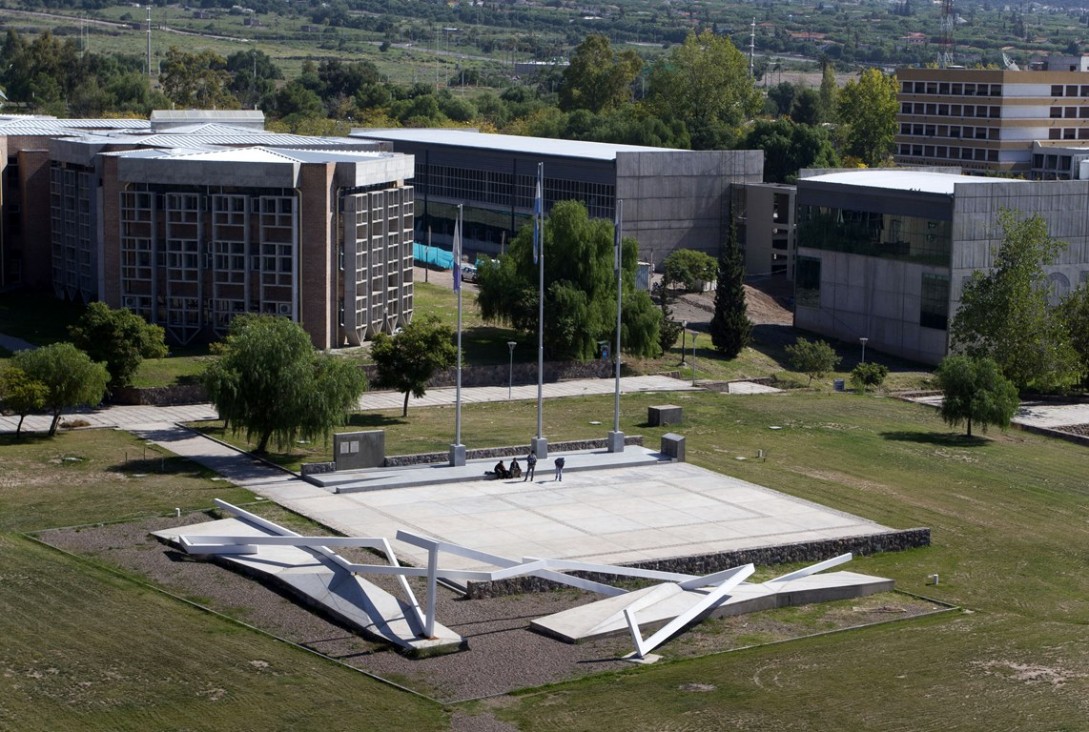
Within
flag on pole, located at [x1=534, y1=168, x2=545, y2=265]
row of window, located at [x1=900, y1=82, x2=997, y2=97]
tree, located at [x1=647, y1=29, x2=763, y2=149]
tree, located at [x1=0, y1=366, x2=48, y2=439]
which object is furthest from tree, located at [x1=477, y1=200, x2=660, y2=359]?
row of window, located at [x1=900, y1=82, x2=997, y2=97]

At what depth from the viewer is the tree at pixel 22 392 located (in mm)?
67250

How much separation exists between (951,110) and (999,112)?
8.08 metres

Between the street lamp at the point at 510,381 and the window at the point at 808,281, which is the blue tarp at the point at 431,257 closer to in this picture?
the window at the point at 808,281

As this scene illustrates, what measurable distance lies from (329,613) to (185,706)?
26.1 ft

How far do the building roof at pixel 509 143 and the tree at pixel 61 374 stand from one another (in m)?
57.9

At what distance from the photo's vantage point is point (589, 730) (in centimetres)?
3881

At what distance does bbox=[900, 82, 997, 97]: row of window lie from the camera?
17275 centimetres

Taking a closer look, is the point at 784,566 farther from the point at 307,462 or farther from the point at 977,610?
the point at 307,462

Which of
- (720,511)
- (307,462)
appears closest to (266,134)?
(307,462)

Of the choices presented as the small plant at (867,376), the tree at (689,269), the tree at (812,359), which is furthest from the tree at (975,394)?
the tree at (689,269)

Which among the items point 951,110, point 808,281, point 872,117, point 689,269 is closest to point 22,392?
point 689,269

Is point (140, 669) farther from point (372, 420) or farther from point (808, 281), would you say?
point (808, 281)

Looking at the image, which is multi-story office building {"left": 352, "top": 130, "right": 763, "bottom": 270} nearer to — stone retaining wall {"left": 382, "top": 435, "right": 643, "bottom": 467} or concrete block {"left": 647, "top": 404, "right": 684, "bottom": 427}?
concrete block {"left": 647, "top": 404, "right": 684, "bottom": 427}

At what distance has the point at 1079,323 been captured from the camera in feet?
307
